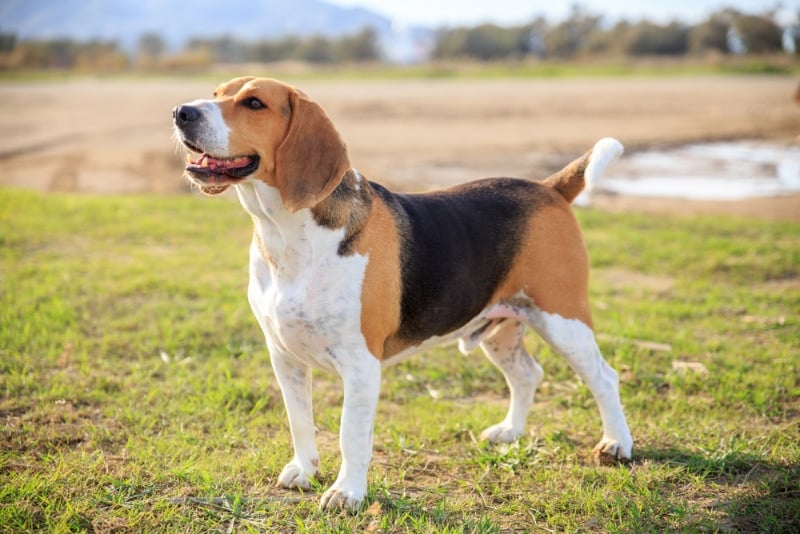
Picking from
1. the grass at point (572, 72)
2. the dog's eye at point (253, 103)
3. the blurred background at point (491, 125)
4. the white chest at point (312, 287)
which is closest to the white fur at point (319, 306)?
the white chest at point (312, 287)

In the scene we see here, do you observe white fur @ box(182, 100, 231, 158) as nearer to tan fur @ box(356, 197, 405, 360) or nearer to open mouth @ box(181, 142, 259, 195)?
open mouth @ box(181, 142, 259, 195)

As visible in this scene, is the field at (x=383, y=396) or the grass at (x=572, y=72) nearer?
the field at (x=383, y=396)

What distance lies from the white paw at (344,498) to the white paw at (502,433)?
1.32 m

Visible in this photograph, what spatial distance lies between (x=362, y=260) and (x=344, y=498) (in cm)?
135

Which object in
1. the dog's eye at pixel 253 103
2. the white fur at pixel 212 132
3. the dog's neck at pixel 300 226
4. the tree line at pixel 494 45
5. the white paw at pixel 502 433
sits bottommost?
the white paw at pixel 502 433

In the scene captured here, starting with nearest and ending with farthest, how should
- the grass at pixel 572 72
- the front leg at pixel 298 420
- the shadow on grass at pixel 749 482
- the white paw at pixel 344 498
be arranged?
the shadow on grass at pixel 749 482
the white paw at pixel 344 498
the front leg at pixel 298 420
the grass at pixel 572 72

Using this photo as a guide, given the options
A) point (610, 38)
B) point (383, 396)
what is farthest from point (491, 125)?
point (610, 38)

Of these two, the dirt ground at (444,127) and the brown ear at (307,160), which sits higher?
the brown ear at (307,160)

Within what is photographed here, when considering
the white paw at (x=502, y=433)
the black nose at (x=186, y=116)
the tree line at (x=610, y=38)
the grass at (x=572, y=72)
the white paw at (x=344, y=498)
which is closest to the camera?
the black nose at (x=186, y=116)

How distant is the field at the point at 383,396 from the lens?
14.3ft

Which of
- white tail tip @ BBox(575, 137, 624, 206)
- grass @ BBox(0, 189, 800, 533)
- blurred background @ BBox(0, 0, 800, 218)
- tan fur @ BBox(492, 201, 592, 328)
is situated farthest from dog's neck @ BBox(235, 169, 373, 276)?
blurred background @ BBox(0, 0, 800, 218)

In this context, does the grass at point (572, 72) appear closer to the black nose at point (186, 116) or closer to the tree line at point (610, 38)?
the tree line at point (610, 38)

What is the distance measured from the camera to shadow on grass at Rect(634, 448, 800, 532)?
4.17 metres

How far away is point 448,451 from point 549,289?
1.32m
